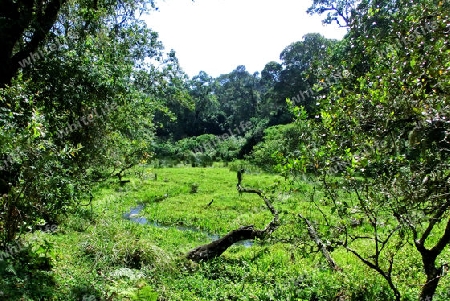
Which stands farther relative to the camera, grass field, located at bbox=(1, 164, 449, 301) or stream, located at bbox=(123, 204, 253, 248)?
stream, located at bbox=(123, 204, 253, 248)

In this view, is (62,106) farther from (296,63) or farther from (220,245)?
(296,63)

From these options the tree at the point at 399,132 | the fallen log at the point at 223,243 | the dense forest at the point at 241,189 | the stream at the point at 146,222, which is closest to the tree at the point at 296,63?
the stream at the point at 146,222

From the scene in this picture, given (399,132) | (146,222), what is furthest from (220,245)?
(399,132)

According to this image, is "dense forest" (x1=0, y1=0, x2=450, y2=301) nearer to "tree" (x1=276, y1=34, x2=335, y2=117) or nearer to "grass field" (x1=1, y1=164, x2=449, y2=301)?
"grass field" (x1=1, y1=164, x2=449, y2=301)

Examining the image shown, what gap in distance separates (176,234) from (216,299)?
20.5ft

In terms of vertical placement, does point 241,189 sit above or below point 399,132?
below

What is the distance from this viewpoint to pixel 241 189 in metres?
12.5

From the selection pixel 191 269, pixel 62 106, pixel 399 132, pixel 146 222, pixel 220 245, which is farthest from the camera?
pixel 146 222

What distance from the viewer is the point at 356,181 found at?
468 centimetres

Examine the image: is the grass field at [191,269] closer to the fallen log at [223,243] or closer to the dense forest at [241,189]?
the dense forest at [241,189]

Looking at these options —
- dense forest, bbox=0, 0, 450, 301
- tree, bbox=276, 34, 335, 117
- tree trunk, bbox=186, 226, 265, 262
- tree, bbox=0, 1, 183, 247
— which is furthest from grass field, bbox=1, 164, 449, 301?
tree, bbox=276, 34, 335, 117

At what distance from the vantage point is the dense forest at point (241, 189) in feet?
14.0

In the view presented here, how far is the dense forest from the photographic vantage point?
4258 millimetres

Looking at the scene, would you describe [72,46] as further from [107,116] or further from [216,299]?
[216,299]
